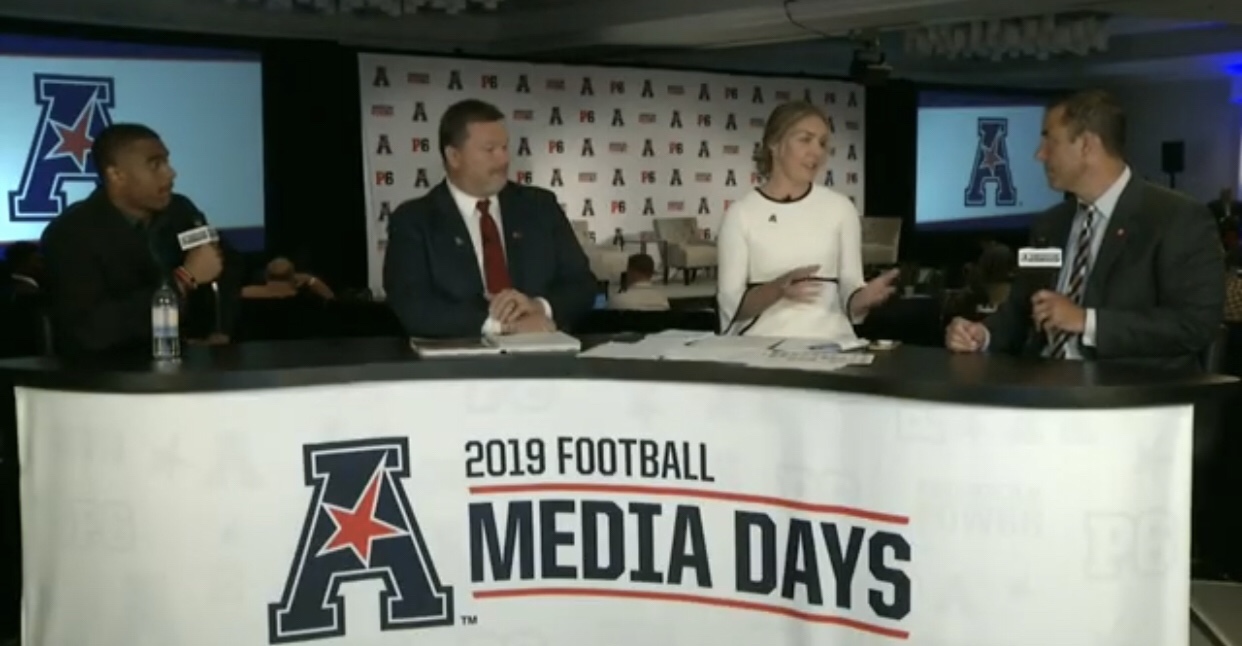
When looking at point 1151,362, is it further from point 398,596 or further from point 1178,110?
point 1178,110

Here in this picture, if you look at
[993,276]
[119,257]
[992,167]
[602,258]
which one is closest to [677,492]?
[119,257]

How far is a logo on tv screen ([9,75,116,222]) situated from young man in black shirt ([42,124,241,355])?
5.60m

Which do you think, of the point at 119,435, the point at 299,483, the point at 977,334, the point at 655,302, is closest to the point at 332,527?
the point at 299,483

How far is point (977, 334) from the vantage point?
3.21 metres

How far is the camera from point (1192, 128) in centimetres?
1759

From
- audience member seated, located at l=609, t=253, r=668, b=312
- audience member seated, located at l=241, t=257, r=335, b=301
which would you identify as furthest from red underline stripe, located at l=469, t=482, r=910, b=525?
audience member seated, located at l=241, t=257, r=335, b=301

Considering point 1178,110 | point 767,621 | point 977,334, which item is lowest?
point 767,621

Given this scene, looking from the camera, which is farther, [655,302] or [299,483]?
[655,302]

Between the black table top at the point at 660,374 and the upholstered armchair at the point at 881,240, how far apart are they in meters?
9.98

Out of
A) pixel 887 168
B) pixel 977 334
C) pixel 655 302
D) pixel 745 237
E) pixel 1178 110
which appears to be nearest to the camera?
pixel 977 334

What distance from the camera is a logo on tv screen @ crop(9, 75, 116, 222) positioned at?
8750 millimetres

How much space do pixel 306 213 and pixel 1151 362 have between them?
822cm

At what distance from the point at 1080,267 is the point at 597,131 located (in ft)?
27.5

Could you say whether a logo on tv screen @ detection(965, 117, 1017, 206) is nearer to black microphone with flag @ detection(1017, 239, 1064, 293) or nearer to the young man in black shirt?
black microphone with flag @ detection(1017, 239, 1064, 293)
